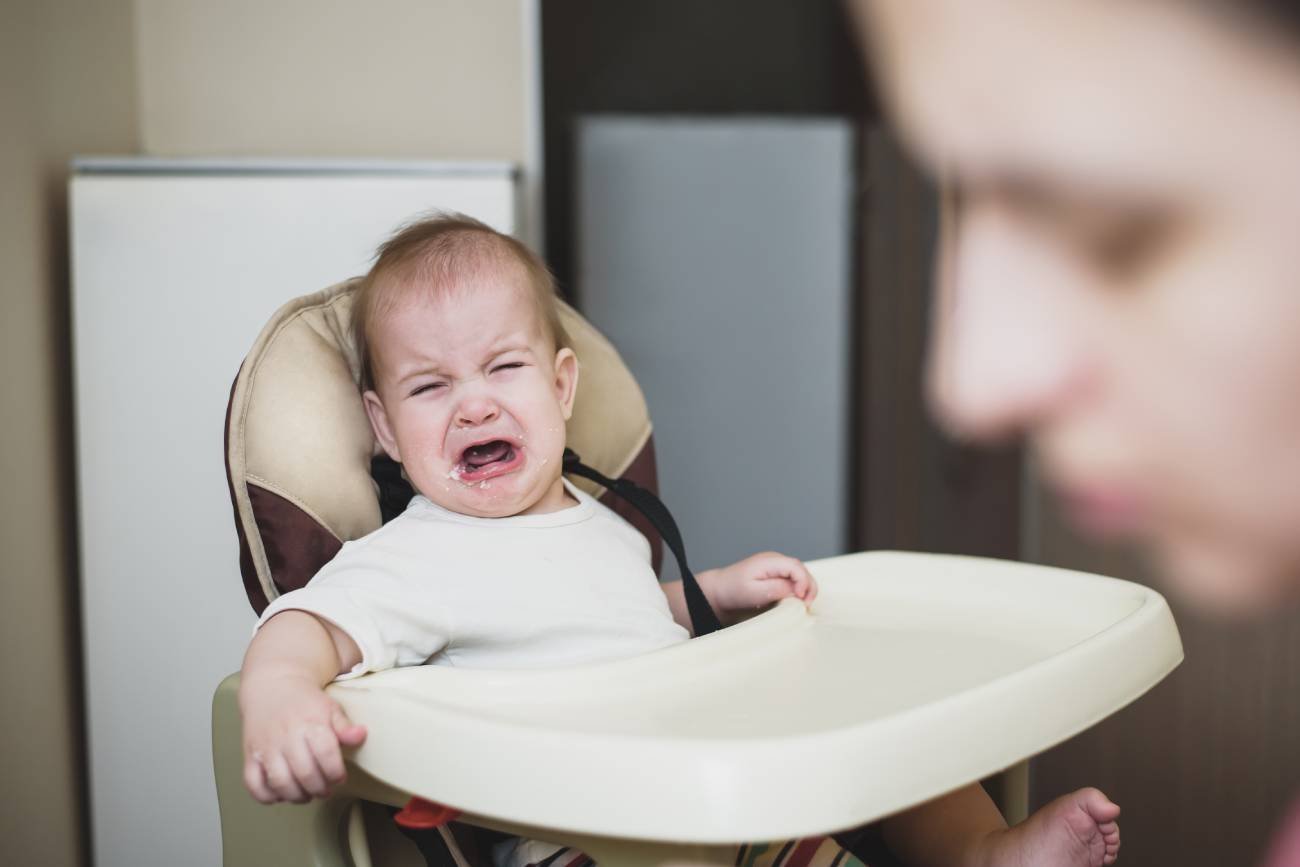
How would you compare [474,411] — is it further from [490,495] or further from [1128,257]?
[1128,257]

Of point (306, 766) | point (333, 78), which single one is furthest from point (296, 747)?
point (333, 78)

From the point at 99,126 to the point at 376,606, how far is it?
1.02 m

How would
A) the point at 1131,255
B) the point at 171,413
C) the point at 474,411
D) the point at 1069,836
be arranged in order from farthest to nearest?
the point at 171,413 → the point at 1131,255 → the point at 474,411 → the point at 1069,836

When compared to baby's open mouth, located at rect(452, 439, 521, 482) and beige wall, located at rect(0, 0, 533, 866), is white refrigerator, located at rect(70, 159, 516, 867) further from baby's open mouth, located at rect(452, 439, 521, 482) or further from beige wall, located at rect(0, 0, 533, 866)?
baby's open mouth, located at rect(452, 439, 521, 482)

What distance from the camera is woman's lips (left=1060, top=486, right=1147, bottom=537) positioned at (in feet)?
5.71

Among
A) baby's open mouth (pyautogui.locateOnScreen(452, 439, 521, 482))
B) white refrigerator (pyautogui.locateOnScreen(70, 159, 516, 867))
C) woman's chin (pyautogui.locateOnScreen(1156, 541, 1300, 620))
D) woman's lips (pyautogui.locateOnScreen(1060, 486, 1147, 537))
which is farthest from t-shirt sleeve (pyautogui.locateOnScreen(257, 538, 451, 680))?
woman's lips (pyautogui.locateOnScreen(1060, 486, 1147, 537))

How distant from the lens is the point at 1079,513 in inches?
76.3

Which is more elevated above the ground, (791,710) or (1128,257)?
(1128,257)

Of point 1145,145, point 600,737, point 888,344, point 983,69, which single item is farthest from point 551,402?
point 888,344

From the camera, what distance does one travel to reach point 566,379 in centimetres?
111

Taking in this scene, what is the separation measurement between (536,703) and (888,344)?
4.64 feet

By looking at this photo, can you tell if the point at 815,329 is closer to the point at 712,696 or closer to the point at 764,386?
the point at 764,386

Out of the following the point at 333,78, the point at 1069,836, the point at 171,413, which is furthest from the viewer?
the point at 333,78

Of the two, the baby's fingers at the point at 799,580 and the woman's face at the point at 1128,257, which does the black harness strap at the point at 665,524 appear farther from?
the woman's face at the point at 1128,257
